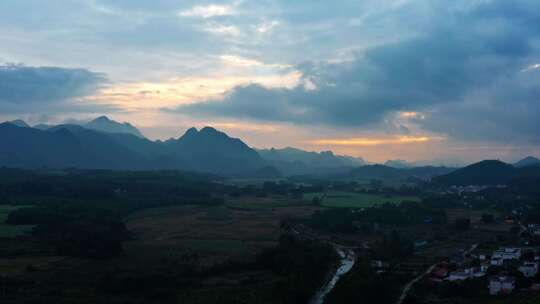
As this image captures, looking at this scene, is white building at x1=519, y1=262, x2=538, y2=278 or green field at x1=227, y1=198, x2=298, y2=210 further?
→ green field at x1=227, y1=198, x2=298, y2=210

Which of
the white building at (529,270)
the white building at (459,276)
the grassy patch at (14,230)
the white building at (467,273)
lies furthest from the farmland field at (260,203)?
the white building at (529,270)

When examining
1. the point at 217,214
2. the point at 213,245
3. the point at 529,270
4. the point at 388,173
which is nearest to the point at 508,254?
the point at 529,270

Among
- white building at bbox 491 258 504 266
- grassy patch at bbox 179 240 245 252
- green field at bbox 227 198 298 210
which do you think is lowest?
grassy patch at bbox 179 240 245 252

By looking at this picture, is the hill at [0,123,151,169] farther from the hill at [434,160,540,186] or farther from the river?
the river

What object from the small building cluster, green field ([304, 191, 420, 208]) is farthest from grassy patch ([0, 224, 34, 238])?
green field ([304, 191, 420, 208])

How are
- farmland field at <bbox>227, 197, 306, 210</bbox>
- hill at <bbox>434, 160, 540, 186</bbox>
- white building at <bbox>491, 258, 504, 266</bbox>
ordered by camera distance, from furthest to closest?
1. hill at <bbox>434, 160, 540, 186</bbox>
2. farmland field at <bbox>227, 197, 306, 210</bbox>
3. white building at <bbox>491, 258, 504, 266</bbox>

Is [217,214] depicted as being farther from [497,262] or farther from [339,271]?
[497,262]

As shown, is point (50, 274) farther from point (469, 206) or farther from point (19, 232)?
point (469, 206)
